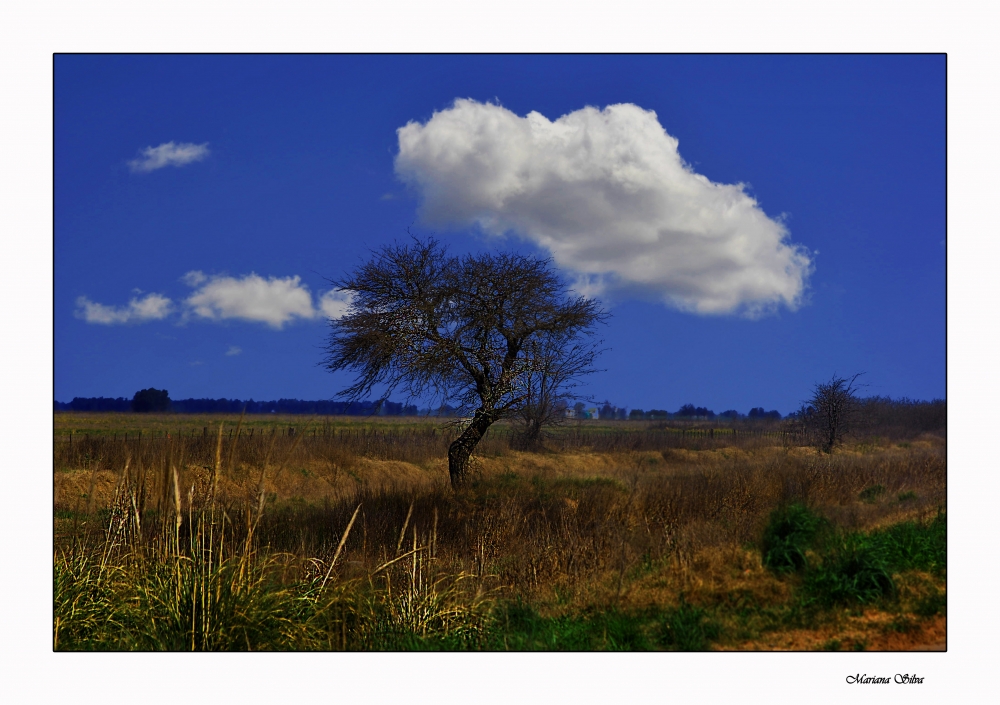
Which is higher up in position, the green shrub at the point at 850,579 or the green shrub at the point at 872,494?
the green shrub at the point at 872,494

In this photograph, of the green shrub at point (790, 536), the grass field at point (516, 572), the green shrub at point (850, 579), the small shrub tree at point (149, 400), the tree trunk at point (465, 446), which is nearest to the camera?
the grass field at point (516, 572)

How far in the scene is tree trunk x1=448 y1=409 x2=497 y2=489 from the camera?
18.6 metres

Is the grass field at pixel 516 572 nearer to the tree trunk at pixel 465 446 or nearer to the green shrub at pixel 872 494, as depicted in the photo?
the green shrub at pixel 872 494

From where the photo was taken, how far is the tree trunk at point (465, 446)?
1858cm

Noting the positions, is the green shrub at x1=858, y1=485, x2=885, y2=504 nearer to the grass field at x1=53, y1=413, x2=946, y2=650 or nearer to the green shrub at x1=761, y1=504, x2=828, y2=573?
the grass field at x1=53, y1=413, x2=946, y2=650

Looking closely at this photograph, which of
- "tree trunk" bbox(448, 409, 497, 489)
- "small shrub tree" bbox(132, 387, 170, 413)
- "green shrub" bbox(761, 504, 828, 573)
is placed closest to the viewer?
"green shrub" bbox(761, 504, 828, 573)

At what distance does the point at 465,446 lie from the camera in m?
19.2

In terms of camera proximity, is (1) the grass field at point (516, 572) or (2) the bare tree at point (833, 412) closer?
(1) the grass field at point (516, 572)

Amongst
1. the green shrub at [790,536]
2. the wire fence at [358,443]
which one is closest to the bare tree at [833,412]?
the wire fence at [358,443]

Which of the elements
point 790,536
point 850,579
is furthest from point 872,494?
point 850,579

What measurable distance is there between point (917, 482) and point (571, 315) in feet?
31.0

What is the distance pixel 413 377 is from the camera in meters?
18.7

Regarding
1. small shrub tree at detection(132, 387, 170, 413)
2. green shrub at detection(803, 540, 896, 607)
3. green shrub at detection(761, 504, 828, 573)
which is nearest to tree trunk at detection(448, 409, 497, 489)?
green shrub at detection(761, 504, 828, 573)

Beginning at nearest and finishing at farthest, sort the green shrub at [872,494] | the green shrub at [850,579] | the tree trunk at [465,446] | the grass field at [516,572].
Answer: the grass field at [516,572] < the green shrub at [850,579] < the green shrub at [872,494] < the tree trunk at [465,446]
